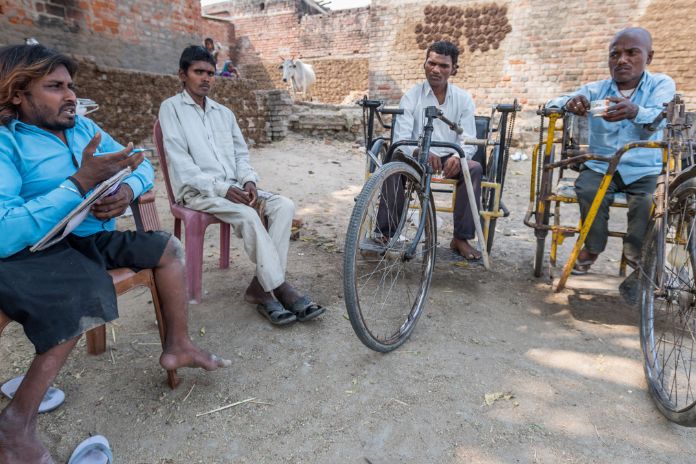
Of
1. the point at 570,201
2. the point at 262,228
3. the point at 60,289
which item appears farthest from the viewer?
the point at 570,201

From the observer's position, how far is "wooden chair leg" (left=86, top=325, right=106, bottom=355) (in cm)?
215

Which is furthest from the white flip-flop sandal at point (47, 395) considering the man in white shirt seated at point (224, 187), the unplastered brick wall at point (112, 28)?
the unplastered brick wall at point (112, 28)

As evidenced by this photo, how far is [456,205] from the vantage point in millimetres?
3184

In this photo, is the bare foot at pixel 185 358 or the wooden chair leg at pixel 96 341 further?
the wooden chair leg at pixel 96 341

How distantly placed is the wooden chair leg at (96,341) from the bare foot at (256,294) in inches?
31.7

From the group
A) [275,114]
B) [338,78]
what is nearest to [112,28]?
[275,114]

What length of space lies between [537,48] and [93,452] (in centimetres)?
1101

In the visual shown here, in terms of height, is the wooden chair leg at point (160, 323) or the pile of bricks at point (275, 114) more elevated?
the pile of bricks at point (275, 114)

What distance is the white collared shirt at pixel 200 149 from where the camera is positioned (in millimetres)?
2645

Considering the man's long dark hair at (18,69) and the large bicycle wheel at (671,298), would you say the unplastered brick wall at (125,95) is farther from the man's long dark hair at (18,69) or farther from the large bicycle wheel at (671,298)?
the large bicycle wheel at (671,298)

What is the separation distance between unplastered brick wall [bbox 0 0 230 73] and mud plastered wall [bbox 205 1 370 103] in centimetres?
732

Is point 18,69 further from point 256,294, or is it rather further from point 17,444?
point 256,294

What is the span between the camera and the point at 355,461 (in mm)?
1582

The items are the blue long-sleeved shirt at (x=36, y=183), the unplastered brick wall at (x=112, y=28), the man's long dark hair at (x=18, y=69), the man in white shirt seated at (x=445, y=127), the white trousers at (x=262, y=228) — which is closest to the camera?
the blue long-sleeved shirt at (x=36, y=183)
